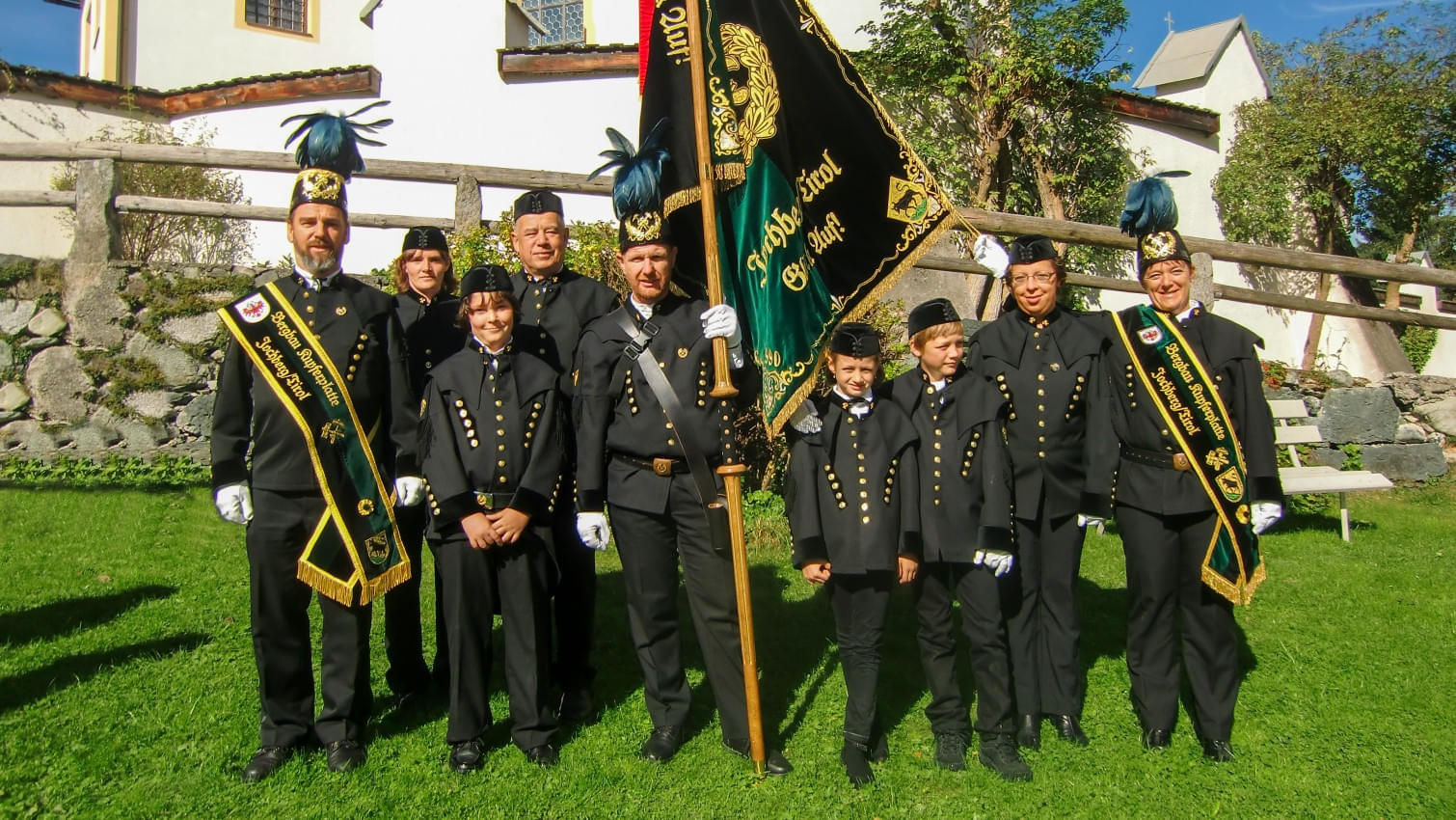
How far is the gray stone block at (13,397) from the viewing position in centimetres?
884

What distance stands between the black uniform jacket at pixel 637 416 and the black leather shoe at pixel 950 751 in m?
1.59

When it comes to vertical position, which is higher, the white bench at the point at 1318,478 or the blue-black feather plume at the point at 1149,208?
the blue-black feather plume at the point at 1149,208

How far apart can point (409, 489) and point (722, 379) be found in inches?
54.6

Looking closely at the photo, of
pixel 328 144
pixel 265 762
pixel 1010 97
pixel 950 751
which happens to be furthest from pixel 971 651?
pixel 1010 97

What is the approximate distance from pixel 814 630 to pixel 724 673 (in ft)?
5.35

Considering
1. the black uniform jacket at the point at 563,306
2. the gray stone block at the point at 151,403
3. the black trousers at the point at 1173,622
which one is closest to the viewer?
the black trousers at the point at 1173,622

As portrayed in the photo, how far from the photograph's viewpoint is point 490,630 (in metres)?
4.14

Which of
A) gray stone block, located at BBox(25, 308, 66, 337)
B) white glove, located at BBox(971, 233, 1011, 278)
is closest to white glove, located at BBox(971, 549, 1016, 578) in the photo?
white glove, located at BBox(971, 233, 1011, 278)

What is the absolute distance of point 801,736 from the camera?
4.45m

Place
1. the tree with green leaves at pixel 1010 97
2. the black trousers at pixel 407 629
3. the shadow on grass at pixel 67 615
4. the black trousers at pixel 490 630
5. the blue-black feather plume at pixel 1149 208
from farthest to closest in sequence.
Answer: the tree with green leaves at pixel 1010 97 < the shadow on grass at pixel 67 615 < the black trousers at pixel 407 629 < the blue-black feather plume at pixel 1149 208 < the black trousers at pixel 490 630

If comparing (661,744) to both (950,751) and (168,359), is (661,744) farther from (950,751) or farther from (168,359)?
(168,359)

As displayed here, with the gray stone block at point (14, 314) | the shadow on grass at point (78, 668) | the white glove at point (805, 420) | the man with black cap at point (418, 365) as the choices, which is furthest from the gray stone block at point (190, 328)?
the white glove at point (805, 420)

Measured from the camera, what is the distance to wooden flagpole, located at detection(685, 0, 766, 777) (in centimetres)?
397

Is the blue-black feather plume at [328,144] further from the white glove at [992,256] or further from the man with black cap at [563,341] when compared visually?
the white glove at [992,256]
